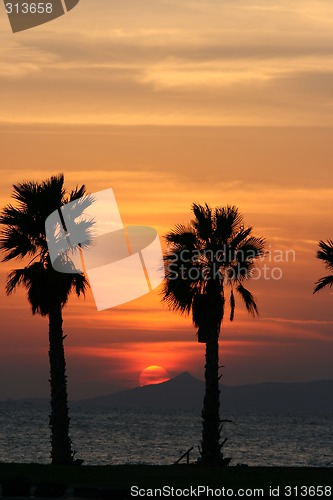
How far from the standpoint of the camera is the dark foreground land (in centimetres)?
3234

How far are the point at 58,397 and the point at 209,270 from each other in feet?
31.8

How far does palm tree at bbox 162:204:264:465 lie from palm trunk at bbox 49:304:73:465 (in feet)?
18.7

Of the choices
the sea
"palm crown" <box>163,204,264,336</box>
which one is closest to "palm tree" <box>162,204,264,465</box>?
"palm crown" <box>163,204,264,336</box>

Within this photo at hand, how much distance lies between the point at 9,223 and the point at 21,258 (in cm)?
185

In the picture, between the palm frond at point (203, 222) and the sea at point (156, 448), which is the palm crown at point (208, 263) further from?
the sea at point (156, 448)

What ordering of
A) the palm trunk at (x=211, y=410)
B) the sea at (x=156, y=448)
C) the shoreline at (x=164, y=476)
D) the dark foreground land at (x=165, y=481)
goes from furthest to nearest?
the sea at (x=156, y=448) → the palm trunk at (x=211, y=410) → the shoreline at (x=164, y=476) → the dark foreground land at (x=165, y=481)

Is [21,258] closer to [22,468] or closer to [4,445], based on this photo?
[22,468]

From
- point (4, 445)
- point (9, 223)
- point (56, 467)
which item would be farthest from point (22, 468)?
point (4, 445)

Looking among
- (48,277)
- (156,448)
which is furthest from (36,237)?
(156,448)

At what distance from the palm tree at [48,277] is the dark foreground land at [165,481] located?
6132mm

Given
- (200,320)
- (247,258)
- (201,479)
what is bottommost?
(201,479)

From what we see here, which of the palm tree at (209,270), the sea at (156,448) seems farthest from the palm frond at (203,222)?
the sea at (156,448)

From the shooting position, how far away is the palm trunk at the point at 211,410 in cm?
4947

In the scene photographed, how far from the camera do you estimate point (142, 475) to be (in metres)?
39.7
